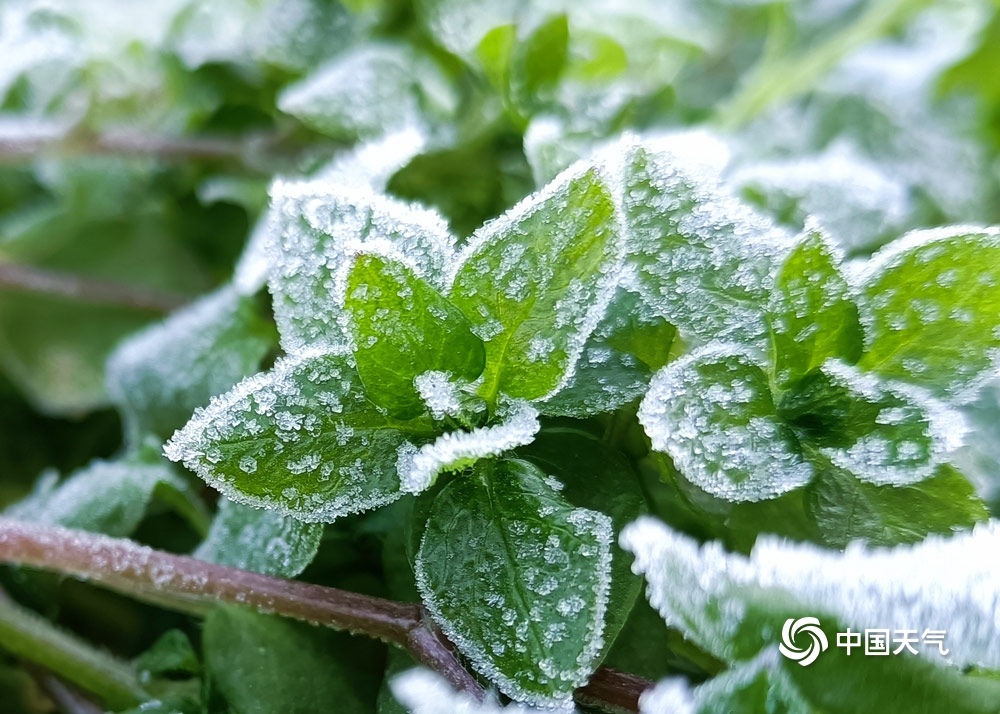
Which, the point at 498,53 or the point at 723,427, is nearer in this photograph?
the point at 723,427

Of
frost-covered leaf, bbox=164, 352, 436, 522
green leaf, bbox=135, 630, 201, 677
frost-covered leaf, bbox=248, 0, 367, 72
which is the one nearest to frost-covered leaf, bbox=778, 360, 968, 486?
frost-covered leaf, bbox=164, 352, 436, 522

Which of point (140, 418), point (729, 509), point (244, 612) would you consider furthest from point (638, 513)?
point (140, 418)

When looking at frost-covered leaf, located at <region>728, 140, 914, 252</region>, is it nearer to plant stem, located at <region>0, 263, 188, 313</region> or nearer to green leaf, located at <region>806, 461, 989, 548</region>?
green leaf, located at <region>806, 461, 989, 548</region>

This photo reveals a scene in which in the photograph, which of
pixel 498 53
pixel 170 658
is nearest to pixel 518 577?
pixel 170 658

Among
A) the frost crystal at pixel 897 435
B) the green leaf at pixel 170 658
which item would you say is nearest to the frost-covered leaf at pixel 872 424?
the frost crystal at pixel 897 435

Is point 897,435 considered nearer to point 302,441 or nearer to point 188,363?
point 302,441

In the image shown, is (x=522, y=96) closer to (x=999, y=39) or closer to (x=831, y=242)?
(x=831, y=242)

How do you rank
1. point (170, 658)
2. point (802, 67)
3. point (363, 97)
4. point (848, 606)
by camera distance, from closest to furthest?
point (848, 606)
point (170, 658)
point (363, 97)
point (802, 67)
